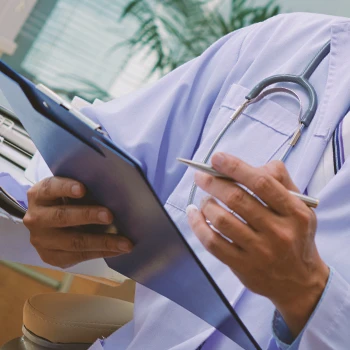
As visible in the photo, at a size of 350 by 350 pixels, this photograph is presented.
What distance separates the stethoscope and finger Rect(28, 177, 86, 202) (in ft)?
0.74

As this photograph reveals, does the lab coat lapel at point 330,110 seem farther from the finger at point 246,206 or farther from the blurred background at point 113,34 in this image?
the blurred background at point 113,34

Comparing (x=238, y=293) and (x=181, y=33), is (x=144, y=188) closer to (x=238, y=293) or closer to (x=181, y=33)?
(x=238, y=293)

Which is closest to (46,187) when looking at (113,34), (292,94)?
(292,94)

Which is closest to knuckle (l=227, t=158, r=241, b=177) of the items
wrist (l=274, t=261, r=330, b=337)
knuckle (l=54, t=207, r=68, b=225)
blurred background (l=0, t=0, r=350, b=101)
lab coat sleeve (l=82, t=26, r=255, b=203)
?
wrist (l=274, t=261, r=330, b=337)

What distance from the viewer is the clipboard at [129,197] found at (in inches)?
23.9

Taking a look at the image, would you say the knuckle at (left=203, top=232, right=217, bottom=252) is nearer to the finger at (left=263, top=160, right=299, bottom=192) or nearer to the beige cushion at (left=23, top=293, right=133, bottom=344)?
the finger at (left=263, top=160, right=299, bottom=192)

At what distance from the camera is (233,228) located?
1.91 ft

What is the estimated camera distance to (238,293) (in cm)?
88

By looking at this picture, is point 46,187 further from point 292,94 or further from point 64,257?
point 292,94

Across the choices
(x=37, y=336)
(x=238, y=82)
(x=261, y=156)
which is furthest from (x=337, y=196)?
(x=37, y=336)

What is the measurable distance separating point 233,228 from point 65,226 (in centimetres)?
32

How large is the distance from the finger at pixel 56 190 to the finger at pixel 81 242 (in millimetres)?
55

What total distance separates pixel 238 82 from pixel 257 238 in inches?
21.2

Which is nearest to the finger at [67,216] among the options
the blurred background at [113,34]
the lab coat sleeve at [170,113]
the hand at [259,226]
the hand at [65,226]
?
the hand at [65,226]
